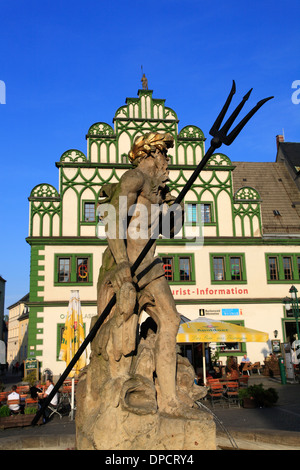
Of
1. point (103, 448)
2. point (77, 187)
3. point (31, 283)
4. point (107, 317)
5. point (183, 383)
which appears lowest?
point (103, 448)

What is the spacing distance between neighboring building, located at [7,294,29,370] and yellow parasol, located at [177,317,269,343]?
134ft

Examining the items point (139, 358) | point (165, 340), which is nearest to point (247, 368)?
point (165, 340)

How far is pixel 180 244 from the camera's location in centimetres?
2444

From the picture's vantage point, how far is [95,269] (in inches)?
926

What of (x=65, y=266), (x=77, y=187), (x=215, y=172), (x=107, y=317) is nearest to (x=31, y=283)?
(x=65, y=266)

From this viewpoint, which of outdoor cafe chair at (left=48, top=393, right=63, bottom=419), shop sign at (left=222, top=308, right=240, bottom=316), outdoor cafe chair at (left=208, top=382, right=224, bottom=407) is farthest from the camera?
shop sign at (left=222, top=308, right=240, bottom=316)

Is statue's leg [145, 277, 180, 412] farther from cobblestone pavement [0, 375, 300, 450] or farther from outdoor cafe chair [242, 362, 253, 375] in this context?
outdoor cafe chair [242, 362, 253, 375]

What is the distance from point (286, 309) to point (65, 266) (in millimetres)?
11528

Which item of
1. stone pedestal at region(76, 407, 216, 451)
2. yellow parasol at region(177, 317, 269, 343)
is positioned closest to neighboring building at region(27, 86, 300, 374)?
yellow parasol at region(177, 317, 269, 343)

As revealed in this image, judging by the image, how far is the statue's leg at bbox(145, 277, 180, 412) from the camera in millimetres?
4336

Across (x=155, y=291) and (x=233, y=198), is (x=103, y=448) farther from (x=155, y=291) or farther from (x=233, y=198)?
(x=233, y=198)

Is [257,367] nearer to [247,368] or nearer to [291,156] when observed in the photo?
[247,368]

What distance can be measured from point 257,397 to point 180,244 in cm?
1306

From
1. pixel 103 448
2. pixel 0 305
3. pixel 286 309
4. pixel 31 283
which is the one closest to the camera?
pixel 103 448
